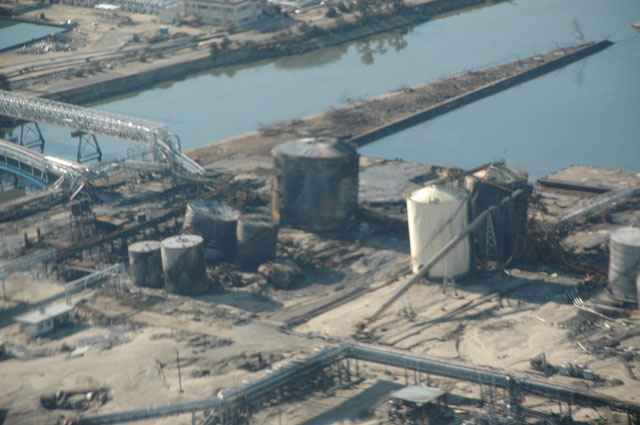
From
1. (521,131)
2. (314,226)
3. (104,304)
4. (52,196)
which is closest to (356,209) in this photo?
(314,226)

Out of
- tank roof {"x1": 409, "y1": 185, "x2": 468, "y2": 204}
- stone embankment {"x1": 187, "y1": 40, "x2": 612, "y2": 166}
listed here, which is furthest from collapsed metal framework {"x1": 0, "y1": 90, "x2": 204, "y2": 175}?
tank roof {"x1": 409, "y1": 185, "x2": 468, "y2": 204}

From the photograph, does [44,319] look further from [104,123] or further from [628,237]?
[104,123]

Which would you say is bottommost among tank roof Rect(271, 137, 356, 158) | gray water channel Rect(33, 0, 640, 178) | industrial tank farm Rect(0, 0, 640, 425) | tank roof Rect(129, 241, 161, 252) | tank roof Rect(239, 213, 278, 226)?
gray water channel Rect(33, 0, 640, 178)

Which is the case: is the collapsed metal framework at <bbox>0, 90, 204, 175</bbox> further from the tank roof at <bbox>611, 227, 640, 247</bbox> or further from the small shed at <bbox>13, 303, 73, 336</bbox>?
the tank roof at <bbox>611, 227, 640, 247</bbox>

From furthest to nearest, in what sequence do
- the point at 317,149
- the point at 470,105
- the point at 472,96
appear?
the point at 472,96 < the point at 470,105 < the point at 317,149

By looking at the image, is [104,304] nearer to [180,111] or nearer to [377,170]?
[377,170]

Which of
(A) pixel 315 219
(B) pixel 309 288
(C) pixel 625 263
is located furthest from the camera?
(A) pixel 315 219

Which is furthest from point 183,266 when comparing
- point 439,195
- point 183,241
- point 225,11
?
point 225,11
